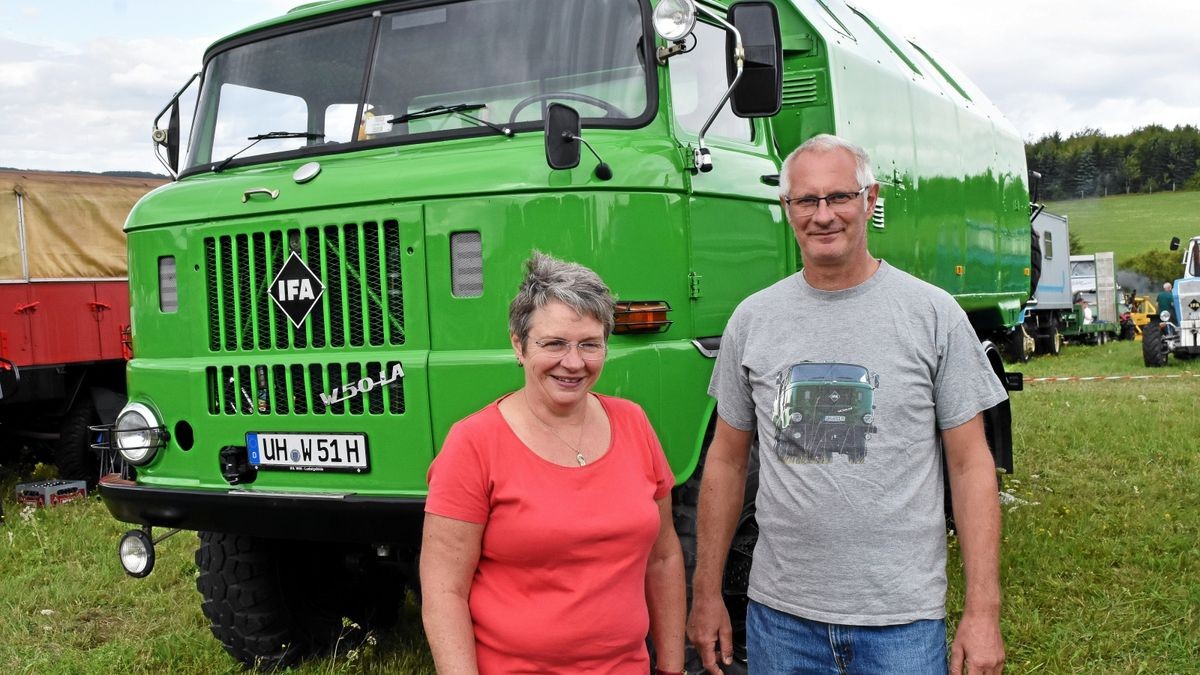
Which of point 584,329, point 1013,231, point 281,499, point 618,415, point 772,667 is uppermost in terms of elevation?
point 1013,231

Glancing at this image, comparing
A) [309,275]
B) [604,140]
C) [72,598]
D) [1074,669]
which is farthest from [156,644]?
[1074,669]

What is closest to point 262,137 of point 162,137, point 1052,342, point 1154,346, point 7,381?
point 162,137

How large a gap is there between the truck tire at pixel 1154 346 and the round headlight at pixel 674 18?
61.1ft

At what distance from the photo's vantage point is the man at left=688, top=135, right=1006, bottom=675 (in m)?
2.53

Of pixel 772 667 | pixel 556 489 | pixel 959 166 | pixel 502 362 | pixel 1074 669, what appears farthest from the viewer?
pixel 959 166

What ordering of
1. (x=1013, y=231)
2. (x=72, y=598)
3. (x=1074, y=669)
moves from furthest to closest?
1. (x=1013, y=231)
2. (x=72, y=598)
3. (x=1074, y=669)

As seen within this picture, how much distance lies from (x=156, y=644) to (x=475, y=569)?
3427 millimetres

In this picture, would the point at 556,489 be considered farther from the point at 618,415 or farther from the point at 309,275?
the point at 309,275

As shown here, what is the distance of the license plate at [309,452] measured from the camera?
3.90 meters

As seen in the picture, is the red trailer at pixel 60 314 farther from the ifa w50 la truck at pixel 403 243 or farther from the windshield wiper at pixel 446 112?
the windshield wiper at pixel 446 112

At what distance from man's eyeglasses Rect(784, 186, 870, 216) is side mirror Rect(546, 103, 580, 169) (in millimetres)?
1208

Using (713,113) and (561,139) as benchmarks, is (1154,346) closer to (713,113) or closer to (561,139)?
(713,113)

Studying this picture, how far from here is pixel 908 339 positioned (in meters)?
2.54

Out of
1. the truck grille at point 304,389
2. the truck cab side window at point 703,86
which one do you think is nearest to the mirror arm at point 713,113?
the truck cab side window at point 703,86
